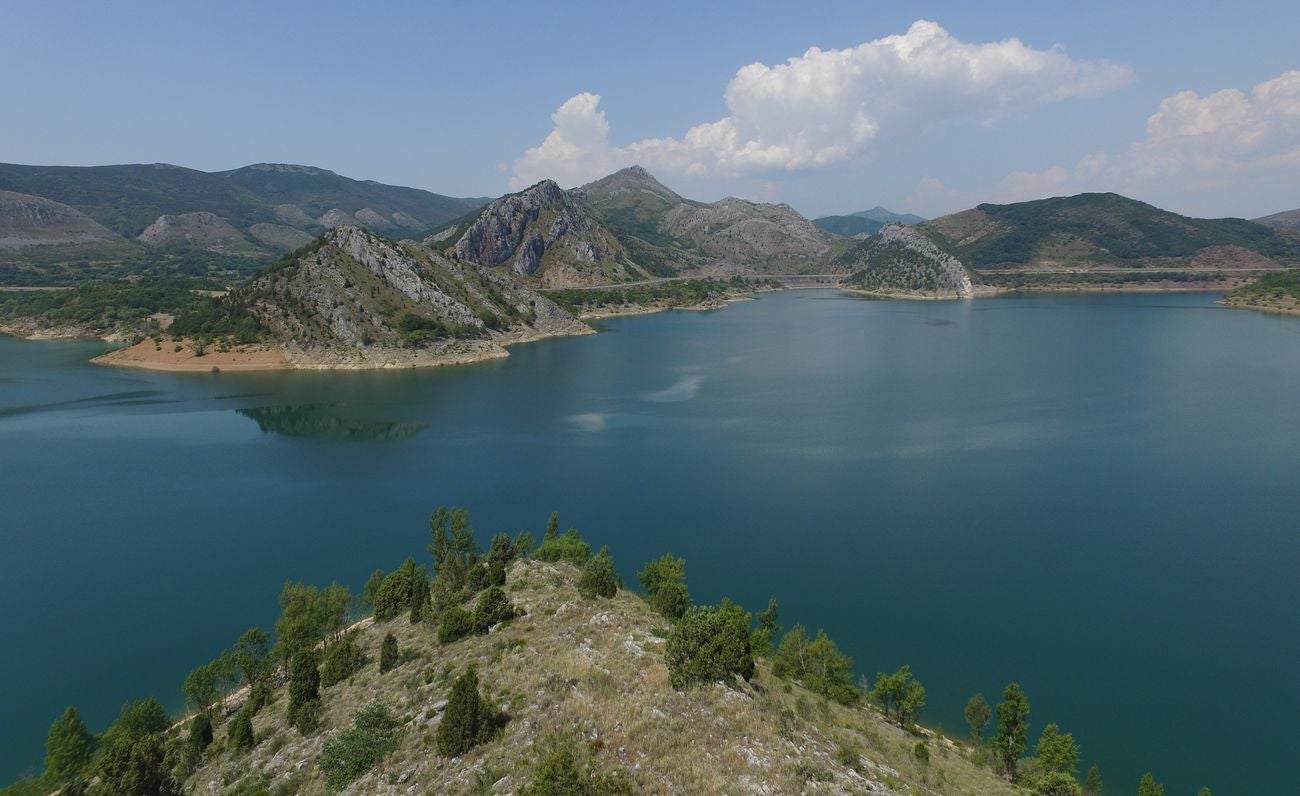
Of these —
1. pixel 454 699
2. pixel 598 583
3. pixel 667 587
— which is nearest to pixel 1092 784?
pixel 667 587

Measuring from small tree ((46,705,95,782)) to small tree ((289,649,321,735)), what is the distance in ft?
30.0

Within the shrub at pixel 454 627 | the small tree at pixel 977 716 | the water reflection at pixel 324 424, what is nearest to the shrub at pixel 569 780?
the shrub at pixel 454 627

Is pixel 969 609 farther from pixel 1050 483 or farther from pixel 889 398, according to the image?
pixel 889 398

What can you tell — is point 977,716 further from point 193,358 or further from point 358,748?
point 193,358

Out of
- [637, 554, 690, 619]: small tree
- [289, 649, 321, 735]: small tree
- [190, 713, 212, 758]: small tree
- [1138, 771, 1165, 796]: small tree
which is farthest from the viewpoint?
[637, 554, 690, 619]: small tree

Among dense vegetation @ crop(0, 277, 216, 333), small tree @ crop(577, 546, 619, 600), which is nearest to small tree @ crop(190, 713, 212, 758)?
small tree @ crop(577, 546, 619, 600)

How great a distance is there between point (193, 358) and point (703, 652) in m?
146


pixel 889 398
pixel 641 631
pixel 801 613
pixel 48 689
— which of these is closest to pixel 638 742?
pixel 641 631

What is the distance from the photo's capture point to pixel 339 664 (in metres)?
31.1

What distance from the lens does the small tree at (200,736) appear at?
88.9 feet

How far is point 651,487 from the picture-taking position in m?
66.5

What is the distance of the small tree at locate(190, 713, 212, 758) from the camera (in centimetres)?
2709

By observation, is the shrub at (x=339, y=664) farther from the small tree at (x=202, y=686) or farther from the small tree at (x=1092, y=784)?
the small tree at (x=1092, y=784)

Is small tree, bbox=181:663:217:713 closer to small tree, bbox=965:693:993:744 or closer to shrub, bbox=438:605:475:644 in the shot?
shrub, bbox=438:605:475:644
